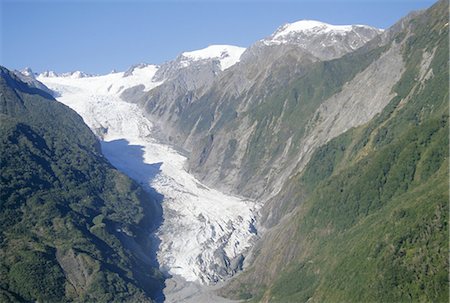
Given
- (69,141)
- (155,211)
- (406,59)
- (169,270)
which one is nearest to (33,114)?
(69,141)

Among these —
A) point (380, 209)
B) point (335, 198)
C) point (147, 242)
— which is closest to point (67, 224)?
point (147, 242)

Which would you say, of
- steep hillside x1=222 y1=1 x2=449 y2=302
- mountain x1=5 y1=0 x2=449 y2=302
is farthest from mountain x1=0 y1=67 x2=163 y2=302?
steep hillside x1=222 y1=1 x2=449 y2=302

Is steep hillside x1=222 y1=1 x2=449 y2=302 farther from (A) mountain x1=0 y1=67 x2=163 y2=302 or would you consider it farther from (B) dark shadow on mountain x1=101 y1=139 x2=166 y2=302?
(A) mountain x1=0 y1=67 x2=163 y2=302

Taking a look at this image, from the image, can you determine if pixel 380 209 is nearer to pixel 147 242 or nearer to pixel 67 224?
pixel 67 224

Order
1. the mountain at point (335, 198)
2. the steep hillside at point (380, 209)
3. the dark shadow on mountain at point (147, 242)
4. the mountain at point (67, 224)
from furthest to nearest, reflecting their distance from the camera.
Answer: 1. the dark shadow on mountain at point (147, 242)
2. the mountain at point (67, 224)
3. the mountain at point (335, 198)
4. the steep hillside at point (380, 209)

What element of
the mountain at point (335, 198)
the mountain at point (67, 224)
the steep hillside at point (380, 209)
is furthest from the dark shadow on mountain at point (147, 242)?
the steep hillside at point (380, 209)

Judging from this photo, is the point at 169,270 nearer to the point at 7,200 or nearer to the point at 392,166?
the point at 7,200

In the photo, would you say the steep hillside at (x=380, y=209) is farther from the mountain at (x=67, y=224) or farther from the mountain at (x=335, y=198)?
the mountain at (x=67, y=224)
